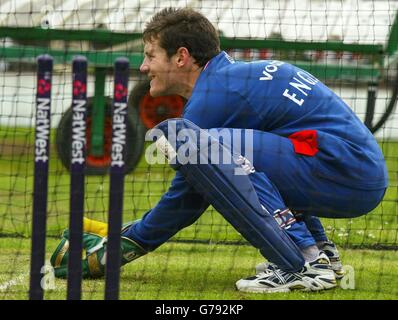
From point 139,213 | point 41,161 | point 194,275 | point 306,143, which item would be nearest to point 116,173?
point 41,161

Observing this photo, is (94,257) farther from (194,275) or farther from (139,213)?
(139,213)

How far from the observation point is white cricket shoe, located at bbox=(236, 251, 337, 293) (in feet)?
18.0

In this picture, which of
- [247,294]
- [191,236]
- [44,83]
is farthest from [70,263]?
[191,236]

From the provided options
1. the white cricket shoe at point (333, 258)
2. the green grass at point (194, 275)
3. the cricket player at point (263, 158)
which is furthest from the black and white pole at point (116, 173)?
the white cricket shoe at point (333, 258)

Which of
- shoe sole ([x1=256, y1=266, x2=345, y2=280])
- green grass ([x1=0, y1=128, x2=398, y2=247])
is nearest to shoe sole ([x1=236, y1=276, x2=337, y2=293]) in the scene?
shoe sole ([x1=256, y1=266, x2=345, y2=280])

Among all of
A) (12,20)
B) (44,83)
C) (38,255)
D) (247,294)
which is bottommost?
(247,294)

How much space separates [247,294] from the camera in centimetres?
543

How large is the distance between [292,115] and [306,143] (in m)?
0.18

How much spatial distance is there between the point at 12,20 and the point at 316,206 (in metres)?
5.97

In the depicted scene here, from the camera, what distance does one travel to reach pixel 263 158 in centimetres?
531

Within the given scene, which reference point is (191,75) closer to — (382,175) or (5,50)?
(382,175)

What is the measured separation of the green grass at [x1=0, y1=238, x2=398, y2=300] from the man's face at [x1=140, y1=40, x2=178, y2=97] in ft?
3.59

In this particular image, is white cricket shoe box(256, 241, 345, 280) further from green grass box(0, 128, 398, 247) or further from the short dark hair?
the short dark hair

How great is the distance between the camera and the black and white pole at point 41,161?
4273 mm
